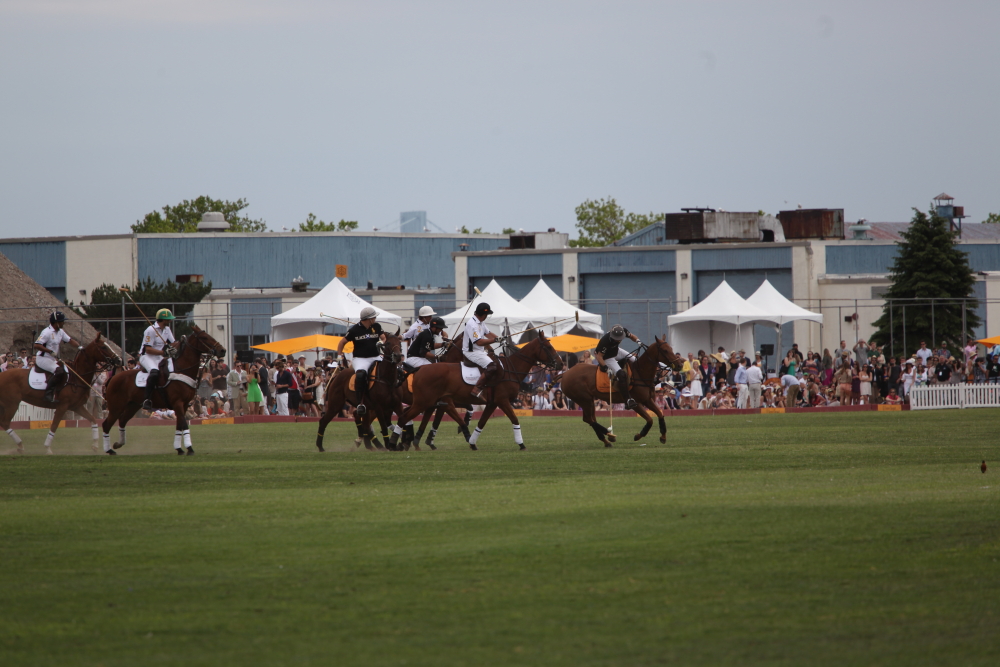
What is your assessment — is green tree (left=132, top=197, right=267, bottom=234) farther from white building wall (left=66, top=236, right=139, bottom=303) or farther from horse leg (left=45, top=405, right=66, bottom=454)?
horse leg (left=45, top=405, right=66, bottom=454)

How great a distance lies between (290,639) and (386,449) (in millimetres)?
12958

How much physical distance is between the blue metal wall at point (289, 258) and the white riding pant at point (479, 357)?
46.0m

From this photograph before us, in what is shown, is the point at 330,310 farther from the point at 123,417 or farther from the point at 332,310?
the point at 123,417

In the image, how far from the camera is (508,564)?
8539 mm

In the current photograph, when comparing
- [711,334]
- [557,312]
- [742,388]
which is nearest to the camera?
[742,388]

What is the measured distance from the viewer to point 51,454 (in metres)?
19.4

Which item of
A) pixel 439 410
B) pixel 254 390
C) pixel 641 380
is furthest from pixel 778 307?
pixel 439 410

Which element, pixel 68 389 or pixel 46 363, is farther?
pixel 68 389

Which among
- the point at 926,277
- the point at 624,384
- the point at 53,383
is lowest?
the point at 624,384

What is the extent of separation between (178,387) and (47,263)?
4750cm

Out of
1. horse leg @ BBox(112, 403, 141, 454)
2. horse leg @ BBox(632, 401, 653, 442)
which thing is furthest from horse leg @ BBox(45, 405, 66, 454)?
horse leg @ BBox(632, 401, 653, 442)

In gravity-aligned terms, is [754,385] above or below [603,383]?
below

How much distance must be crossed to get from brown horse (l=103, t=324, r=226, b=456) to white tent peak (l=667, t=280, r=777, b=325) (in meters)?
22.3

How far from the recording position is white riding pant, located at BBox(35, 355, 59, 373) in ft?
66.3
